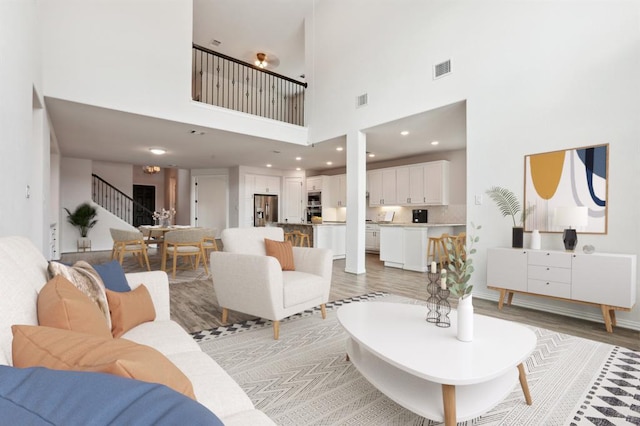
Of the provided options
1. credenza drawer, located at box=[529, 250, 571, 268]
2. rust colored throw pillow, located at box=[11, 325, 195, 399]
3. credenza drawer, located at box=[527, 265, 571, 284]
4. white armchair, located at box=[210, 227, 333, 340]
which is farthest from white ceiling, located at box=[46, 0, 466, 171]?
rust colored throw pillow, located at box=[11, 325, 195, 399]

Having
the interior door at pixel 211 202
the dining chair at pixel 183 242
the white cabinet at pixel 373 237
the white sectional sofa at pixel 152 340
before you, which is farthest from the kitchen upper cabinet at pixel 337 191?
the white sectional sofa at pixel 152 340

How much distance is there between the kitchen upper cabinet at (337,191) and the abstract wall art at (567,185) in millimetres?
6174

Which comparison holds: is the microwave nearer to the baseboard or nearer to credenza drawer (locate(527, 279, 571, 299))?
the baseboard

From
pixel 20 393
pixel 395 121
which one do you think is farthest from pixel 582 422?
pixel 395 121

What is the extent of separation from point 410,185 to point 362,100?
3157mm

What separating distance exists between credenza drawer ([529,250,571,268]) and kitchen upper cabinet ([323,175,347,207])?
6.48 m

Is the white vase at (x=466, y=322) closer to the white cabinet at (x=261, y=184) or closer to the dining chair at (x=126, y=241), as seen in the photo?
the dining chair at (x=126, y=241)

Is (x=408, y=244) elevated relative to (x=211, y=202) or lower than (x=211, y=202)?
lower

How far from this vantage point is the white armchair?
2627 millimetres

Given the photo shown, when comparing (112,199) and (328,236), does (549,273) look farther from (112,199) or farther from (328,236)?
(112,199)

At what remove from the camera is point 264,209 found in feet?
33.4

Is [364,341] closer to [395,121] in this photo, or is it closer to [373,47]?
[395,121]

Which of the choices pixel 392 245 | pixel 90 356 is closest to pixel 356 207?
pixel 392 245

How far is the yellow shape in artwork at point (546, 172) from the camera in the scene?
11.2 feet
